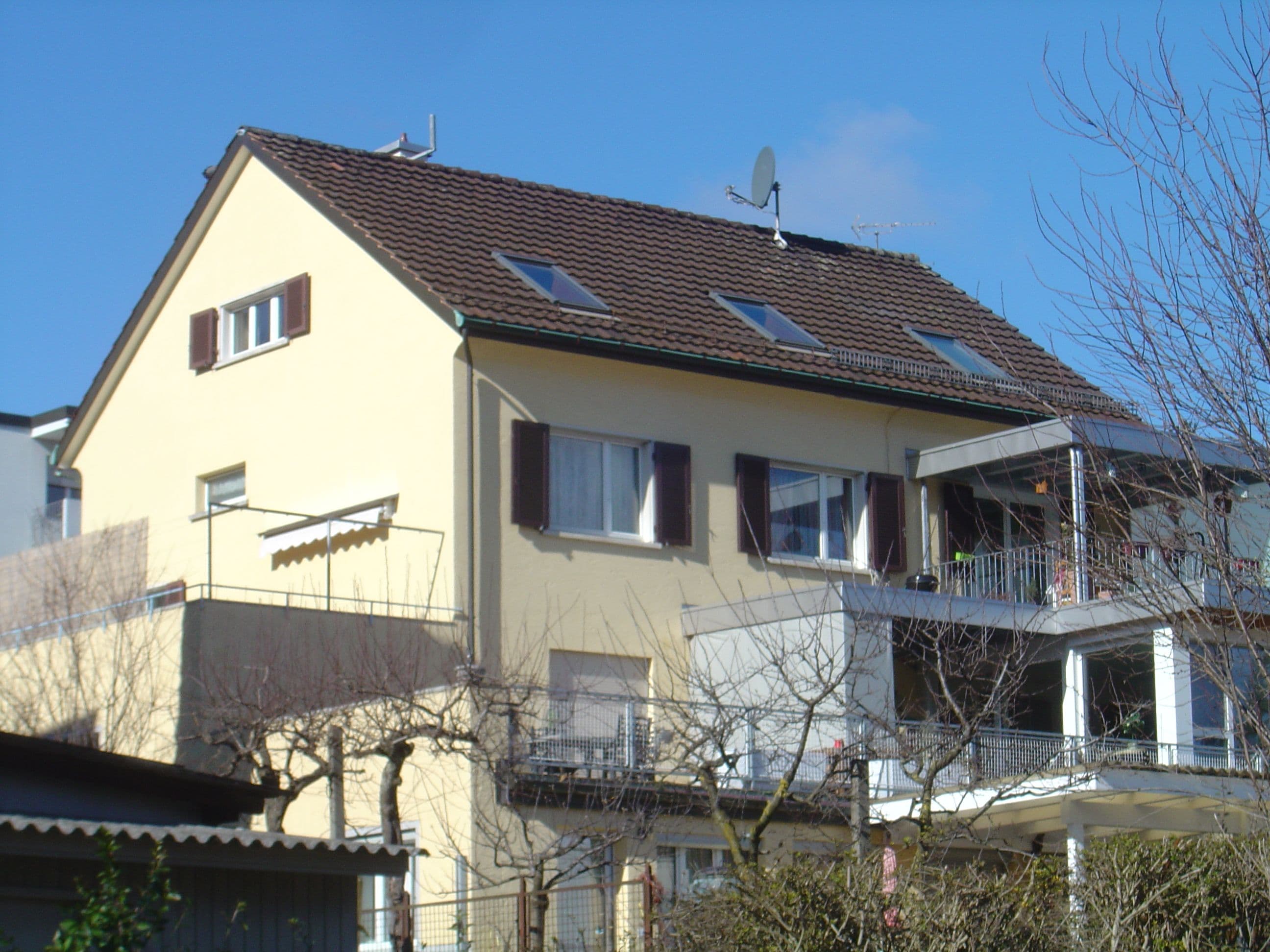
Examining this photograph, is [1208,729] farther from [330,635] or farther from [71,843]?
[71,843]

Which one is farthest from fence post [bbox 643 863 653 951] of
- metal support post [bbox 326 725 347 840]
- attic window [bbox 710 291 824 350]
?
attic window [bbox 710 291 824 350]

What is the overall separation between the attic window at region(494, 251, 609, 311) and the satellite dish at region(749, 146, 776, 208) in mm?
5997

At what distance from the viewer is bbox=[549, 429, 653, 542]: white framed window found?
22.5m

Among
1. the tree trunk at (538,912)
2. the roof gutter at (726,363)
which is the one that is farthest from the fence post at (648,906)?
the roof gutter at (726,363)

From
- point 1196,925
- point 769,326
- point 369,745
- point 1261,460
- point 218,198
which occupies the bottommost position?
point 1196,925

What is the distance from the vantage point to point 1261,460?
12.1m

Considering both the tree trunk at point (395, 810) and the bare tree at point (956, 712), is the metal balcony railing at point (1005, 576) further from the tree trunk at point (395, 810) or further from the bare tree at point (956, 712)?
the tree trunk at point (395, 810)

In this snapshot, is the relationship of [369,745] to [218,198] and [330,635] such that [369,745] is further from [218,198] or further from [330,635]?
[218,198]

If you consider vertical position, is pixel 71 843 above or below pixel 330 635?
below

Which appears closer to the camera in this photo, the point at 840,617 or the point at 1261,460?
the point at 1261,460

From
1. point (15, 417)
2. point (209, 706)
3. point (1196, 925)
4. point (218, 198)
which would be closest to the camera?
point (1196, 925)

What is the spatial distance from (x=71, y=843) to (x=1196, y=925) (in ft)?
24.5

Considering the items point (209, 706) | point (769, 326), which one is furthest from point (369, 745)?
point (769, 326)

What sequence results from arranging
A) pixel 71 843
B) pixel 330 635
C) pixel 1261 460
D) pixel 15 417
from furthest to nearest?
pixel 15 417, pixel 330 635, pixel 1261 460, pixel 71 843
